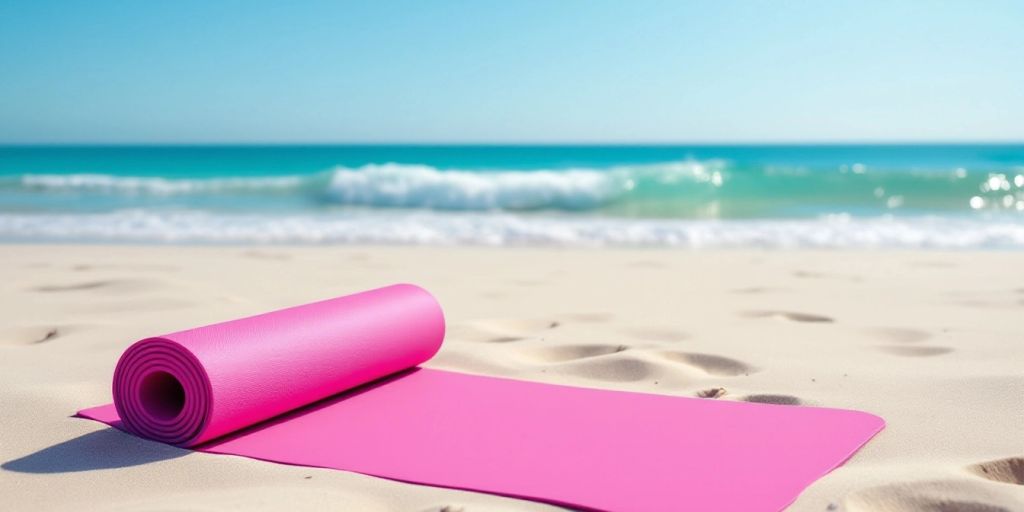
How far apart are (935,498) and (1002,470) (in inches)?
13.2

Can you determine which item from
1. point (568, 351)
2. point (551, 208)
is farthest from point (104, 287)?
point (551, 208)

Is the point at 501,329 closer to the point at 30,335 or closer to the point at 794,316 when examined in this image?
the point at 794,316

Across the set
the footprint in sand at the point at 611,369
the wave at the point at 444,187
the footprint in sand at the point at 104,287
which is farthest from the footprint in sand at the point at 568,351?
the wave at the point at 444,187

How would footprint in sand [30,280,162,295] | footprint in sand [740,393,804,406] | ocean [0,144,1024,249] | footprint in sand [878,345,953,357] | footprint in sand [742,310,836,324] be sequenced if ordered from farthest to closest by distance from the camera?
ocean [0,144,1024,249]
footprint in sand [30,280,162,295]
footprint in sand [742,310,836,324]
footprint in sand [878,345,953,357]
footprint in sand [740,393,804,406]

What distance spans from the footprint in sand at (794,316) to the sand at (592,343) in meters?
0.01

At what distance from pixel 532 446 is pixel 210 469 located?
77cm

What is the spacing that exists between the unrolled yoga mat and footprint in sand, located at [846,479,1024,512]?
0.14 m

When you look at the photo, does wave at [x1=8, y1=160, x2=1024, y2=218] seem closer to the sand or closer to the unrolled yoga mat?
the sand

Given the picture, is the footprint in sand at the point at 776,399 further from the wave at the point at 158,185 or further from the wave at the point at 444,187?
the wave at the point at 158,185

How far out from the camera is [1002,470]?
83.6 inches

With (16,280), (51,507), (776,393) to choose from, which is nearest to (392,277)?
(16,280)

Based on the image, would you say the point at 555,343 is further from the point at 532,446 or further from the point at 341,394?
the point at 532,446

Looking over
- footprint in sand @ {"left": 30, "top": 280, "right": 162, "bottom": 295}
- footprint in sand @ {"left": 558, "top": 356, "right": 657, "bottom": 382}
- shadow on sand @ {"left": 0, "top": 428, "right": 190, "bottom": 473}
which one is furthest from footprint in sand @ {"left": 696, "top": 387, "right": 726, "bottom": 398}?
footprint in sand @ {"left": 30, "top": 280, "right": 162, "bottom": 295}

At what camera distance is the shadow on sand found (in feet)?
6.98
